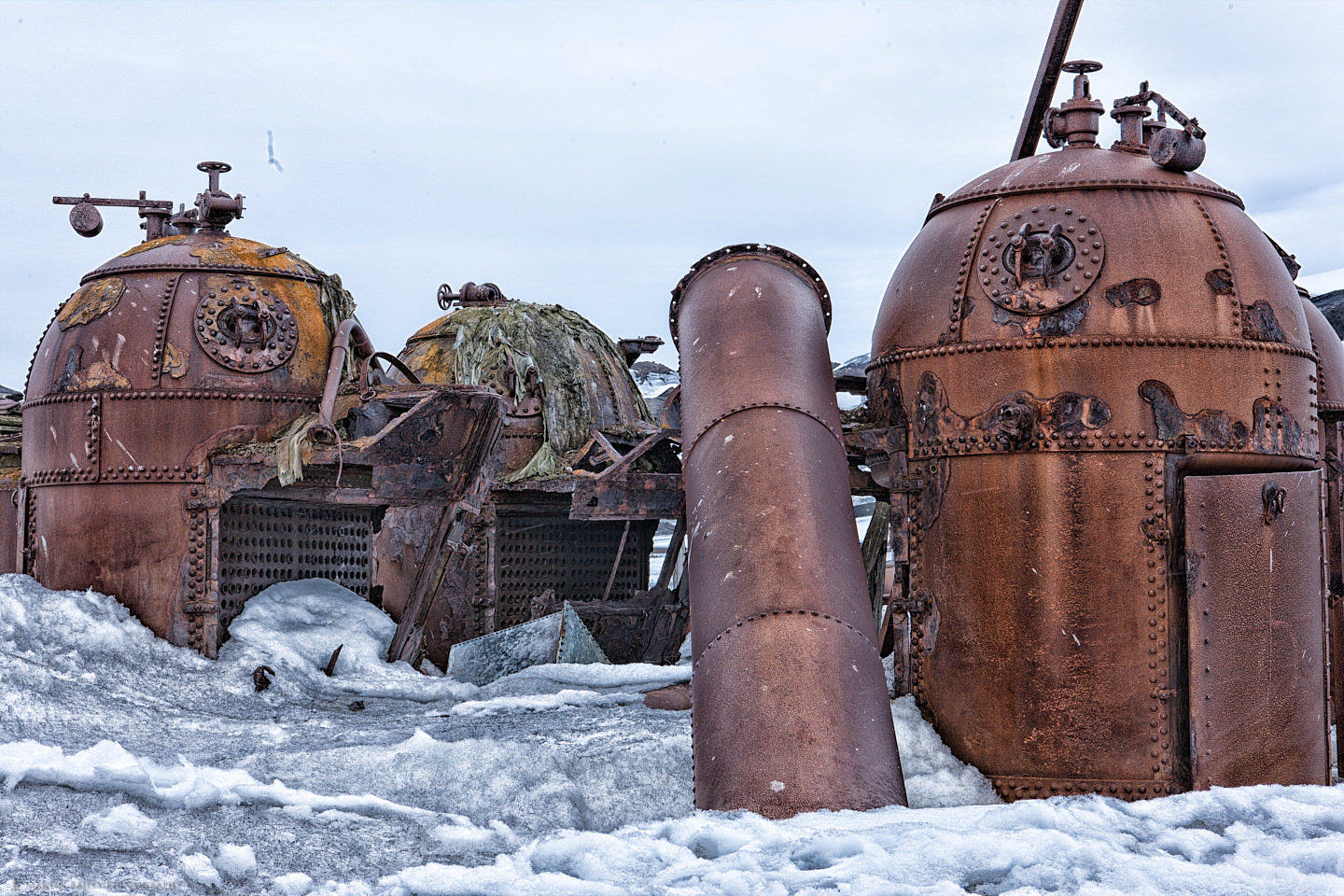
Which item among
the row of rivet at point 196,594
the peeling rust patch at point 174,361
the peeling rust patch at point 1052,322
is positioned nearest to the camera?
the peeling rust patch at point 1052,322

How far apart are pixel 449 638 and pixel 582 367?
3.33 m

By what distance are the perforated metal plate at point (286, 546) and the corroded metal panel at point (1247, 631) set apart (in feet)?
23.0

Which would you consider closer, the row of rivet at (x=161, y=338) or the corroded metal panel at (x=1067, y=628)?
the corroded metal panel at (x=1067, y=628)

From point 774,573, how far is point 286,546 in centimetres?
589

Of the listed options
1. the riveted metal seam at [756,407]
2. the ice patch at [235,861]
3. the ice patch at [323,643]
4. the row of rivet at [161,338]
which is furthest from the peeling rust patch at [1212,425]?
the row of rivet at [161,338]

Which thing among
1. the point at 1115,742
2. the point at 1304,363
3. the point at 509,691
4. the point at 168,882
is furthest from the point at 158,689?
the point at 1304,363

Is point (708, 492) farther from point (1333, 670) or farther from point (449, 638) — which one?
point (449, 638)

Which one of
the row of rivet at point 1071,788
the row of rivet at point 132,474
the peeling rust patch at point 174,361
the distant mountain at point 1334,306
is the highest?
the distant mountain at point 1334,306

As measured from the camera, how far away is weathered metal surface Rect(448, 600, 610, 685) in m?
10.5

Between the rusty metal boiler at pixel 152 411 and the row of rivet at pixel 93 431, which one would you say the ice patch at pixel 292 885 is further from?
the row of rivet at pixel 93 431

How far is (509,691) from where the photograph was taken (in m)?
9.89

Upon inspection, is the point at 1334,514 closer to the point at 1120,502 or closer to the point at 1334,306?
the point at 1120,502

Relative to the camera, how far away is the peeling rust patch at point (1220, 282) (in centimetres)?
727

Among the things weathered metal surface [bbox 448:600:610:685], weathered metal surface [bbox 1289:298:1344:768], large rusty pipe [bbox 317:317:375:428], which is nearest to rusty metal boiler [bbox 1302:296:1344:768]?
weathered metal surface [bbox 1289:298:1344:768]
